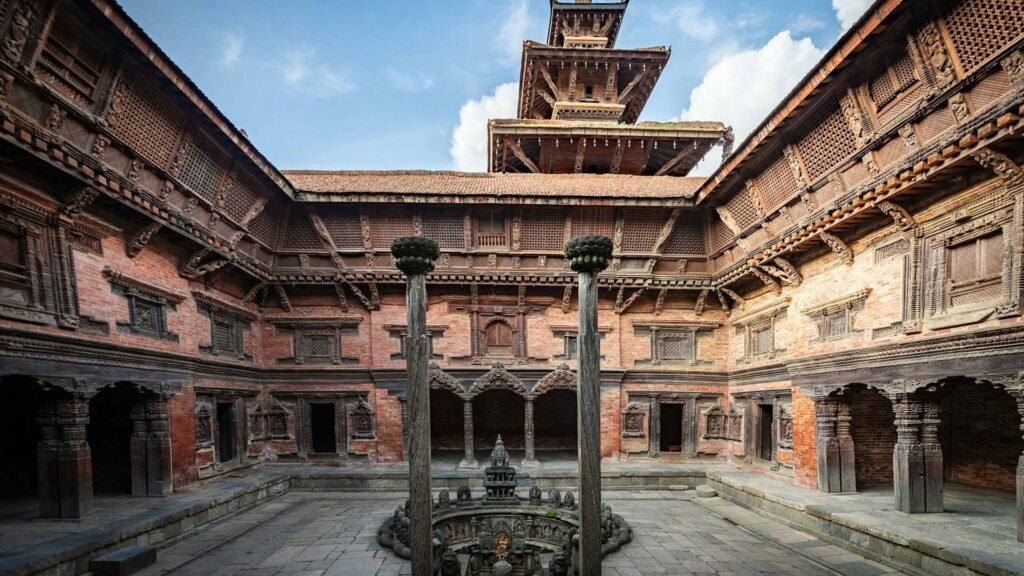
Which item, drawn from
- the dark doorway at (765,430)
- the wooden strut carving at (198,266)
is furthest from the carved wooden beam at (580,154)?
the wooden strut carving at (198,266)

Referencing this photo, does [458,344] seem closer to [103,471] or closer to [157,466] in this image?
[157,466]

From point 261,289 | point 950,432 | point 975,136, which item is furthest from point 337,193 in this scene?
point 950,432

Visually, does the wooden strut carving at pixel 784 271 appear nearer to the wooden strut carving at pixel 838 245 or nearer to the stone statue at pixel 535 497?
the wooden strut carving at pixel 838 245

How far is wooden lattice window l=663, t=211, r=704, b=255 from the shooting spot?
45.2 ft

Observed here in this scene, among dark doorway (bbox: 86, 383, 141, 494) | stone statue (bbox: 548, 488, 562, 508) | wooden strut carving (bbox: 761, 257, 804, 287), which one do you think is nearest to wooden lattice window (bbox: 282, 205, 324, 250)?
dark doorway (bbox: 86, 383, 141, 494)

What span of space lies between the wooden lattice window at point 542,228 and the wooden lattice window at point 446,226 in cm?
182

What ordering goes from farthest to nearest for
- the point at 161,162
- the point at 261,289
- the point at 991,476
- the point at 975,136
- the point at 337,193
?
the point at 261,289
the point at 337,193
the point at 991,476
the point at 161,162
the point at 975,136

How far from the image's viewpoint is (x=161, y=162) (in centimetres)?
898

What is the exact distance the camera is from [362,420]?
45.5ft

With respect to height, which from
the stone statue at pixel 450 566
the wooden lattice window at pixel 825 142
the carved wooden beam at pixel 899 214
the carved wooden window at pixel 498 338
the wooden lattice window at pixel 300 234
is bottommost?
the stone statue at pixel 450 566

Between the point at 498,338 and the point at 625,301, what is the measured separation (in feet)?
13.2

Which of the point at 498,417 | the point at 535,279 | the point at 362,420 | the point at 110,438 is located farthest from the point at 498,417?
the point at 110,438

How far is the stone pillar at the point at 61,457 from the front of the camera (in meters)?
7.63

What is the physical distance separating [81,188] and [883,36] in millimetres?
12680
